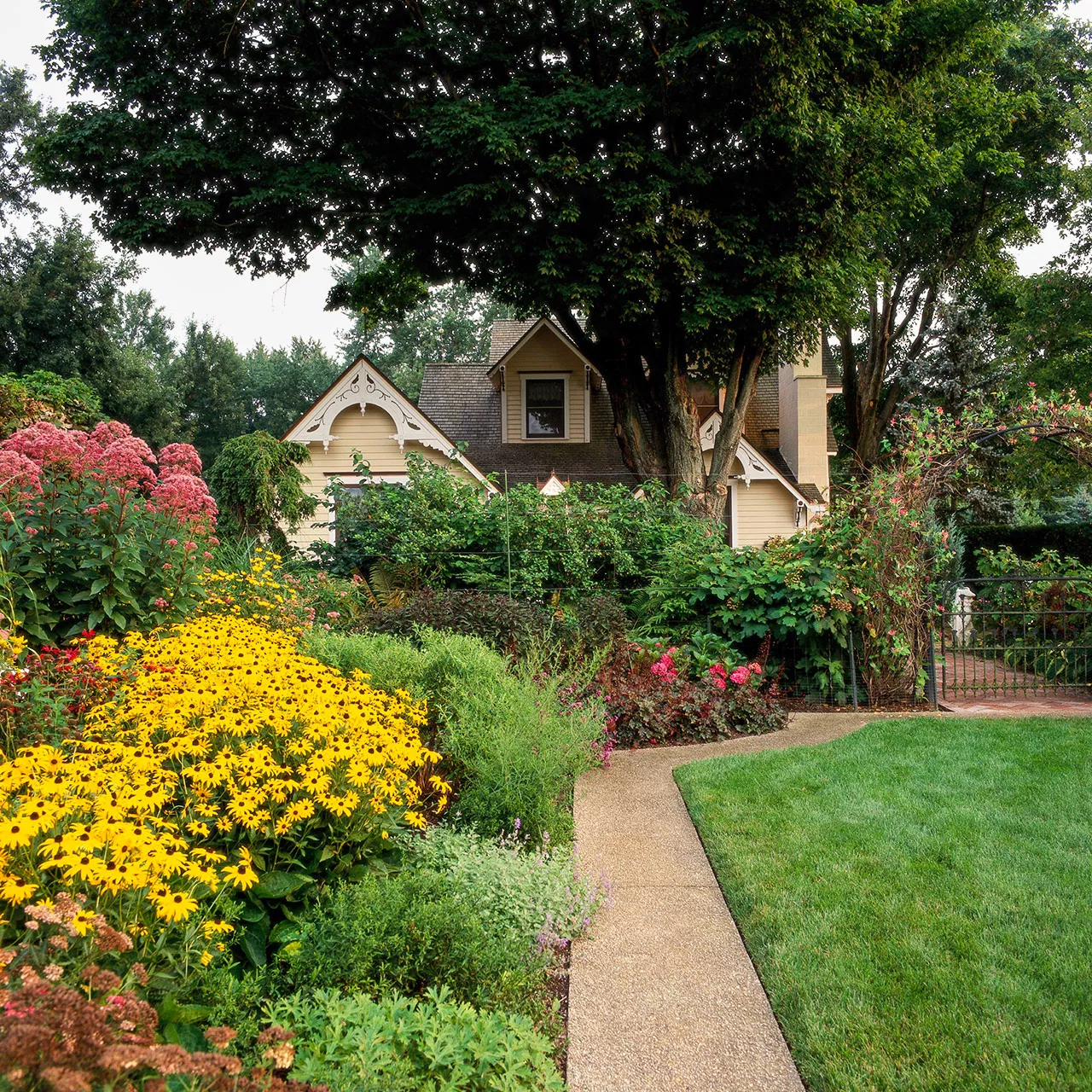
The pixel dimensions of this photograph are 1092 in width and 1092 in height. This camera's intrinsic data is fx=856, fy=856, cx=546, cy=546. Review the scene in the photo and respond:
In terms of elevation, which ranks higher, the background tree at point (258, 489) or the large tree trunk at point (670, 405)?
the large tree trunk at point (670, 405)

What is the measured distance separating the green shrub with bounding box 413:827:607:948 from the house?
12.9 m

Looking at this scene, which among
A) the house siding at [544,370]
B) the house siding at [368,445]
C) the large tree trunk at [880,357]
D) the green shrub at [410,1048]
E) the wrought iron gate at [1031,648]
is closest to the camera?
the green shrub at [410,1048]

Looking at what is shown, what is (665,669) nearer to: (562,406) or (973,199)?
(562,406)

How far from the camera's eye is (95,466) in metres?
6.06

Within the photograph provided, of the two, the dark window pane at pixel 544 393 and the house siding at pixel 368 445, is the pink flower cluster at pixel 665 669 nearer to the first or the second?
the house siding at pixel 368 445

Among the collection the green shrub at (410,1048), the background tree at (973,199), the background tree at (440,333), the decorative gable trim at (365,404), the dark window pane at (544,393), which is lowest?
the green shrub at (410,1048)

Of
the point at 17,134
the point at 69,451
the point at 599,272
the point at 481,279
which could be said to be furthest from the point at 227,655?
the point at 17,134

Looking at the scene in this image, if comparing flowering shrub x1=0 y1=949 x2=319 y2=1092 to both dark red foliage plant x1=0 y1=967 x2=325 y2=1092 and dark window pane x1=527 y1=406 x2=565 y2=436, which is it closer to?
dark red foliage plant x1=0 y1=967 x2=325 y2=1092

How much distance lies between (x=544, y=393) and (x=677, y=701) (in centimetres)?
1345


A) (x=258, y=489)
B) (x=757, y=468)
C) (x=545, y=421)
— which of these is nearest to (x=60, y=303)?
(x=545, y=421)

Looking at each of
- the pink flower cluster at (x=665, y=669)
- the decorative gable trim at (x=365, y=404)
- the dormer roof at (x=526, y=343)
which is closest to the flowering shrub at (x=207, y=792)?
the pink flower cluster at (x=665, y=669)

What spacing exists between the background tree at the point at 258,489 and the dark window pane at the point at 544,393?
844 cm

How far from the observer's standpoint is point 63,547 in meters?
5.46

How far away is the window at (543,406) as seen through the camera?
65.6 ft
